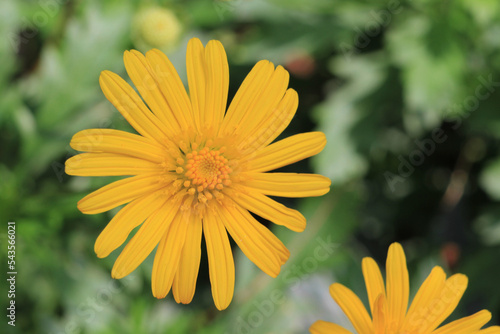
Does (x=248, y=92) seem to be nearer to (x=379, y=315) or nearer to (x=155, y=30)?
(x=379, y=315)

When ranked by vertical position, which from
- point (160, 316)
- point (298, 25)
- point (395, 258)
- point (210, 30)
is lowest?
point (395, 258)

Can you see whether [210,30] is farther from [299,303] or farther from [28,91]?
A: [299,303]

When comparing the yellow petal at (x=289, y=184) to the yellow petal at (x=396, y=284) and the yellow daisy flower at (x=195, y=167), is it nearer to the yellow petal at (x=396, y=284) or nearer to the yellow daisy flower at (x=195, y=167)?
the yellow daisy flower at (x=195, y=167)

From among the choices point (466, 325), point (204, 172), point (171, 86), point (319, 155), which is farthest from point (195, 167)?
point (319, 155)

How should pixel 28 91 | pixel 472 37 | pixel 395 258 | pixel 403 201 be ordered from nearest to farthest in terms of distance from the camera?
pixel 395 258, pixel 472 37, pixel 28 91, pixel 403 201

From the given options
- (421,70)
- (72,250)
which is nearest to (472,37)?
(421,70)

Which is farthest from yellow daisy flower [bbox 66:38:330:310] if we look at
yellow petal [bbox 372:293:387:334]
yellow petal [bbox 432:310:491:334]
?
yellow petal [bbox 432:310:491:334]
